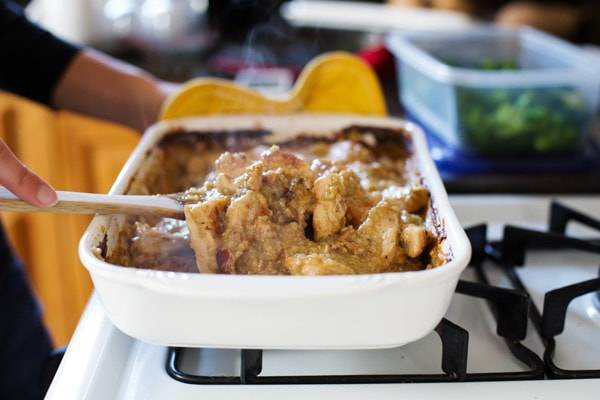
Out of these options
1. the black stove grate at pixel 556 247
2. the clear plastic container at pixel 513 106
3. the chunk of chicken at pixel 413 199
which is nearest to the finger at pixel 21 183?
the chunk of chicken at pixel 413 199

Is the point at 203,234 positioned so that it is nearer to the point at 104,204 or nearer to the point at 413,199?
the point at 104,204

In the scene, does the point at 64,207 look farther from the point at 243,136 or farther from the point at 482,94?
the point at 482,94

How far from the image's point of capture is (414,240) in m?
0.60

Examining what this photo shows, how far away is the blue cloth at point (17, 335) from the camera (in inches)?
41.6

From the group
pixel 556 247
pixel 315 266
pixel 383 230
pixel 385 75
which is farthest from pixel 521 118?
pixel 315 266

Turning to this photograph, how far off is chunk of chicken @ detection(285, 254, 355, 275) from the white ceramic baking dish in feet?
0.20

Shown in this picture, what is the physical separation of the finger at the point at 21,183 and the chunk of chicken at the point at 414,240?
330 mm

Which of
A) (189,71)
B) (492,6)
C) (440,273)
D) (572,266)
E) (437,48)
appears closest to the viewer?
(440,273)

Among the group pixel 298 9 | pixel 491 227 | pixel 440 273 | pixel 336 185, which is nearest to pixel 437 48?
pixel 491 227

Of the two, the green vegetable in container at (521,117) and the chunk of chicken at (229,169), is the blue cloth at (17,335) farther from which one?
the green vegetable in container at (521,117)

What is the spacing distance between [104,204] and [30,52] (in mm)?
573

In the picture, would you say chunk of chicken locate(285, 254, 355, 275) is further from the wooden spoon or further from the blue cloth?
the blue cloth

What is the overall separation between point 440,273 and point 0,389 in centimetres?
89

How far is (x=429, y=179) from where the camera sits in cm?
68
